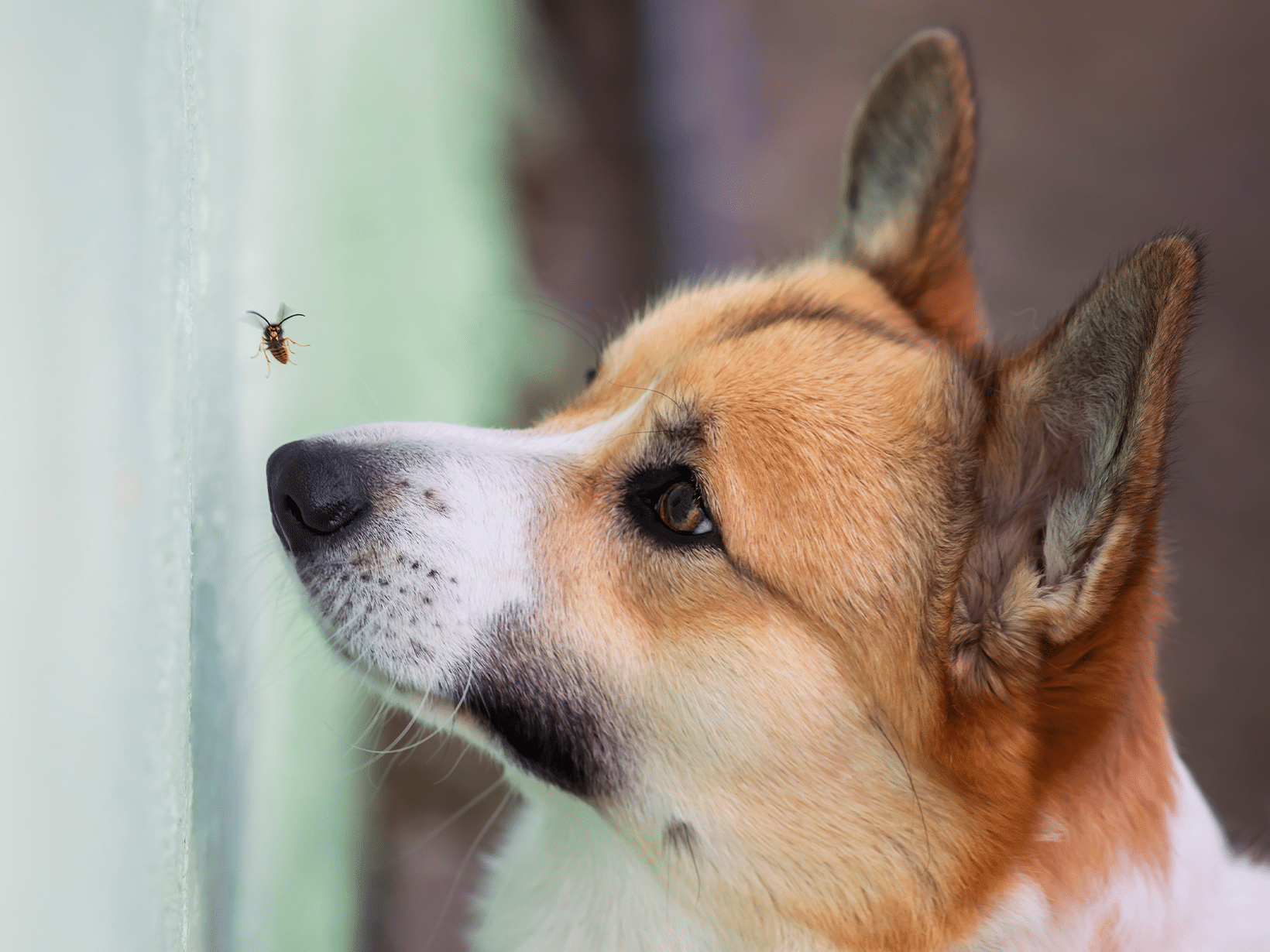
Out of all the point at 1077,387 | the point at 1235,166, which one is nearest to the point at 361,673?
the point at 1077,387

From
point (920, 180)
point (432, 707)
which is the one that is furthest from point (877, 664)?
point (920, 180)

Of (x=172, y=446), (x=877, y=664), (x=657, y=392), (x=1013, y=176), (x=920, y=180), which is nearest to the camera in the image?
(x=172, y=446)

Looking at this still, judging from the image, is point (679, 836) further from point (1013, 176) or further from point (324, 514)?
point (1013, 176)

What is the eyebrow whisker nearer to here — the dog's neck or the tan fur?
the tan fur

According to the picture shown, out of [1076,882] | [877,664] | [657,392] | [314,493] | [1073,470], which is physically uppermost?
[314,493]

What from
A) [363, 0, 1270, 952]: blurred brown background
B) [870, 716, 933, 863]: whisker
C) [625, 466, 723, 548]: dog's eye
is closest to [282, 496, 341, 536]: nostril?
[625, 466, 723, 548]: dog's eye

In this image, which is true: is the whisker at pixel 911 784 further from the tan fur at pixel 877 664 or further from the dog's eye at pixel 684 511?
Result: the dog's eye at pixel 684 511

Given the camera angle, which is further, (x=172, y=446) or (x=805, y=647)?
(x=805, y=647)
